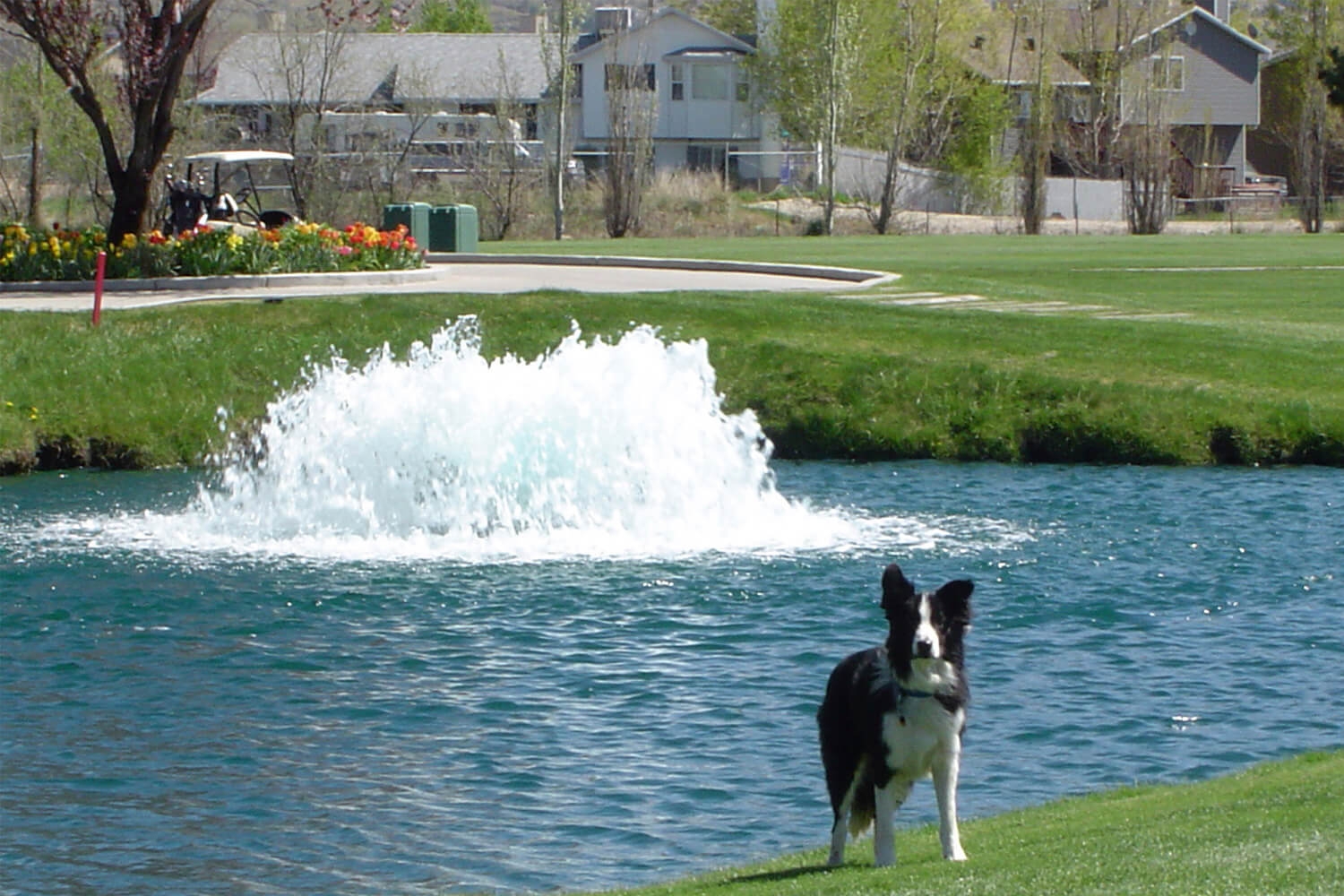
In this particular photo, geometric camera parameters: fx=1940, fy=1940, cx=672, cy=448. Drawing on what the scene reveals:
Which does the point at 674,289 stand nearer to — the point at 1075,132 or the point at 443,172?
the point at 443,172

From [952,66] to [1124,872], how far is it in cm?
7606

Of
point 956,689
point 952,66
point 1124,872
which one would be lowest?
point 1124,872

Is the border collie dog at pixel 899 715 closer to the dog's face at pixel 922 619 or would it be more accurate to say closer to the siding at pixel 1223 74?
the dog's face at pixel 922 619

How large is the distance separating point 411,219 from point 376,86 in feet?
150

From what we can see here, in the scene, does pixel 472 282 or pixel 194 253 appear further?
pixel 472 282

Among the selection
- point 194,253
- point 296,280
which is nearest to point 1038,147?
point 296,280

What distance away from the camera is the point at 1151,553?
17531 mm

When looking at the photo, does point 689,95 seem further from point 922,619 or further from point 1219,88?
point 922,619

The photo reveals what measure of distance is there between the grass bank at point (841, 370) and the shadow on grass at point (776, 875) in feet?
50.4

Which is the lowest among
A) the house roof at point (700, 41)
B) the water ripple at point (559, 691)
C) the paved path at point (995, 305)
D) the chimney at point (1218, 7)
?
the water ripple at point (559, 691)

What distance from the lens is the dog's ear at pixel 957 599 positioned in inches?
304

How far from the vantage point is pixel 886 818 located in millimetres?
8133

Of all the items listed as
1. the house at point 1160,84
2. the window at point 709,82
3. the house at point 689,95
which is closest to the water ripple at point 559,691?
the house at point 1160,84

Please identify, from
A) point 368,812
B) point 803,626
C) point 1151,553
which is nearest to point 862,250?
point 1151,553
